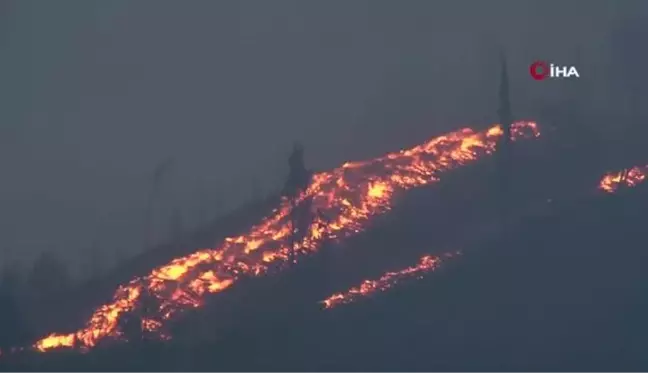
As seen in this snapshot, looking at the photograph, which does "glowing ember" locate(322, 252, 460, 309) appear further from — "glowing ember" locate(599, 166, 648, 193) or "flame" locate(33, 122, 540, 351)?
"glowing ember" locate(599, 166, 648, 193)

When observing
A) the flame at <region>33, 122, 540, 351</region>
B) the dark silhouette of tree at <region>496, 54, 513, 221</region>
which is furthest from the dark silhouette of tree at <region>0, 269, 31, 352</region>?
the dark silhouette of tree at <region>496, 54, 513, 221</region>

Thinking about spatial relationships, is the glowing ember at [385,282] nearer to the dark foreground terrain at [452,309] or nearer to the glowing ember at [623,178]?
the dark foreground terrain at [452,309]

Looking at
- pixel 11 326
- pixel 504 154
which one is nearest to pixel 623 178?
pixel 504 154

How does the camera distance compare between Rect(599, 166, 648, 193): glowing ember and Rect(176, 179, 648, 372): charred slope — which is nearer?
Rect(176, 179, 648, 372): charred slope

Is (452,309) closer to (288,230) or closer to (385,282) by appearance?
(385,282)

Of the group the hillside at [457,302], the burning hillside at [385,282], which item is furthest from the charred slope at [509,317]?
the burning hillside at [385,282]
